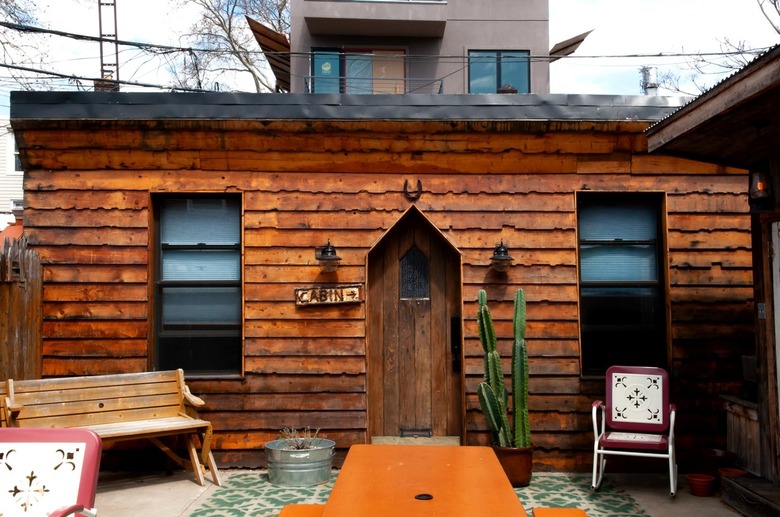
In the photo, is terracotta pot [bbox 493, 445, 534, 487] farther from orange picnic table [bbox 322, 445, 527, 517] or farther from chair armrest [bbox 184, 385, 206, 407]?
chair armrest [bbox 184, 385, 206, 407]

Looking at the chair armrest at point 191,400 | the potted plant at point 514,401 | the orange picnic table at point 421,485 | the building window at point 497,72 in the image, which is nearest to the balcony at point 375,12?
the building window at point 497,72

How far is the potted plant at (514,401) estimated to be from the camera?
5727 mm

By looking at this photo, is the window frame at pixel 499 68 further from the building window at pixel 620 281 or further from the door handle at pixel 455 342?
the door handle at pixel 455 342

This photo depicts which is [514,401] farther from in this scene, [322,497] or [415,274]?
[322,497]

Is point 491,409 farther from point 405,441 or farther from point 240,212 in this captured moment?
point 240,212

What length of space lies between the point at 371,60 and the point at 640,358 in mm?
13413

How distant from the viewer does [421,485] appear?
3.13 m

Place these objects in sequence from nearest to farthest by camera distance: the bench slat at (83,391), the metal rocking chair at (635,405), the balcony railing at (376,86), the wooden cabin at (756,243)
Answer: the wooden cabin at (756,243)
the bench slat at (83,391)
the metal rocking chair at (635,405)
the balcony railing at (376,86)

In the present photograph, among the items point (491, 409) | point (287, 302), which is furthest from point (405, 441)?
point (287, 302)

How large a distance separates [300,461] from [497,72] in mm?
14853

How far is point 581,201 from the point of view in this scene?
6.61 meters

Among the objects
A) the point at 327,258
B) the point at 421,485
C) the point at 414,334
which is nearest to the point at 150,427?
the point at 327,258

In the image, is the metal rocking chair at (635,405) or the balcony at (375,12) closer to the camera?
the metal rocking chair at (635,405)

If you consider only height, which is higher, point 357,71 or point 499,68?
point 499,68
